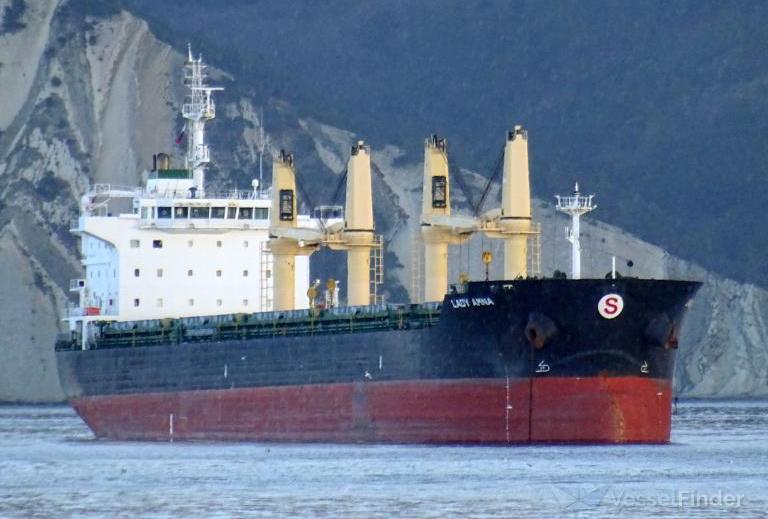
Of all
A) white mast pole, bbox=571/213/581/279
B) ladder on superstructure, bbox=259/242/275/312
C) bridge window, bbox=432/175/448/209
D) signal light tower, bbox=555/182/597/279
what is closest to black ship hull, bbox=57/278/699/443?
white mast pole, bbox=571/213/581/279

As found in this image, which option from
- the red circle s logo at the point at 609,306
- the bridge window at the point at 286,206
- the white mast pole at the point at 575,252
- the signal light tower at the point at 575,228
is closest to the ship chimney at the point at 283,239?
the bridge window at the point at 286,206

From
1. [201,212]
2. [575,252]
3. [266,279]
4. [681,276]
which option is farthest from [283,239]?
[681,276]

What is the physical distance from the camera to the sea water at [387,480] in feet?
133

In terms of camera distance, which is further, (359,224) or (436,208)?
(359,224)

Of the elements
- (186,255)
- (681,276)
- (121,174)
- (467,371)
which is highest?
(121,174)

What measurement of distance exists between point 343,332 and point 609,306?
7.44m

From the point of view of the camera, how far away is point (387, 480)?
44969mm

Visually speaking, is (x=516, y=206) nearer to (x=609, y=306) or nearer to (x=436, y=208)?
(x=436, y=208)

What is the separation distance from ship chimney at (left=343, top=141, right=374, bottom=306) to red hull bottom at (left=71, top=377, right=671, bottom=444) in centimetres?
388

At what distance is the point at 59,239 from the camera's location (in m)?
102

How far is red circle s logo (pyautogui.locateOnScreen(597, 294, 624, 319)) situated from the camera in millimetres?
51188

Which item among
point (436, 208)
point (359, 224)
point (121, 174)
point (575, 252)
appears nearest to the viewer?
point (575, 252)

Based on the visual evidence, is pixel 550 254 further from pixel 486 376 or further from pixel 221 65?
pixel 486 376

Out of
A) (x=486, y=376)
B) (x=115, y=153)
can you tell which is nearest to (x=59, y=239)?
(x=115, y=153)
